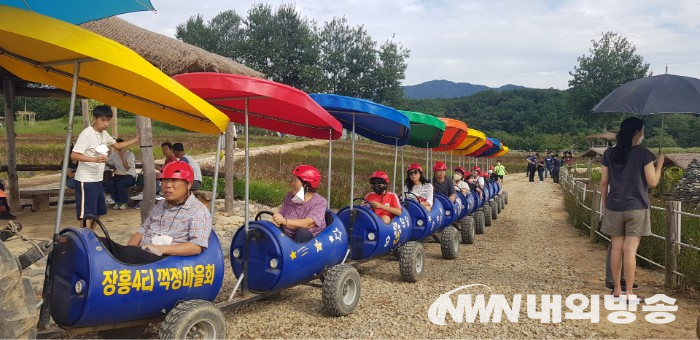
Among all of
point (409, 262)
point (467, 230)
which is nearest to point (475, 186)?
point (467, 230)

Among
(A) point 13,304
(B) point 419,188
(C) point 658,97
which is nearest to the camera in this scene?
(A) point 13,304

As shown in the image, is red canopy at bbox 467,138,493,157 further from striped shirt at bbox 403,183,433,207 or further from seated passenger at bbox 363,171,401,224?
seated passenger at bbox 363,171,401,224

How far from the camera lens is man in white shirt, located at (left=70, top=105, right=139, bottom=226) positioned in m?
5.82

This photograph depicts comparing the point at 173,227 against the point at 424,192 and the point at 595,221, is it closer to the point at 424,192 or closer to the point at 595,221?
the point at 424,192

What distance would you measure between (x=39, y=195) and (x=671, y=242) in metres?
9.73

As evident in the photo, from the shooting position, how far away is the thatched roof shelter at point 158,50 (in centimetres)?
816

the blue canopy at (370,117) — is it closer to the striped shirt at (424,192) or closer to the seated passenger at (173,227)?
the striped shirt at (424,192)

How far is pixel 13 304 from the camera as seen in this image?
2.53 meters

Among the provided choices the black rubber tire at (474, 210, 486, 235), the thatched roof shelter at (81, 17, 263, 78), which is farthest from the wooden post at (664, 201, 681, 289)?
the thatched roof shelter at (81, 17, 263, 78)

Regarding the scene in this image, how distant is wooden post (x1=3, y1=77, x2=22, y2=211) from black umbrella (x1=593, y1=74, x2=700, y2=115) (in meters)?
9.13

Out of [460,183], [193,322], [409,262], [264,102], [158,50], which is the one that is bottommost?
[409,262]

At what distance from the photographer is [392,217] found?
22.4 ft

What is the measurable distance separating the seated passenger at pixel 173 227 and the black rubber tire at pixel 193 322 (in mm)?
387

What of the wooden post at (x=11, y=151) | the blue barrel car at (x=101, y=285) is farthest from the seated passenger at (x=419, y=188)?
the wooden post at (x=11, y=151)
